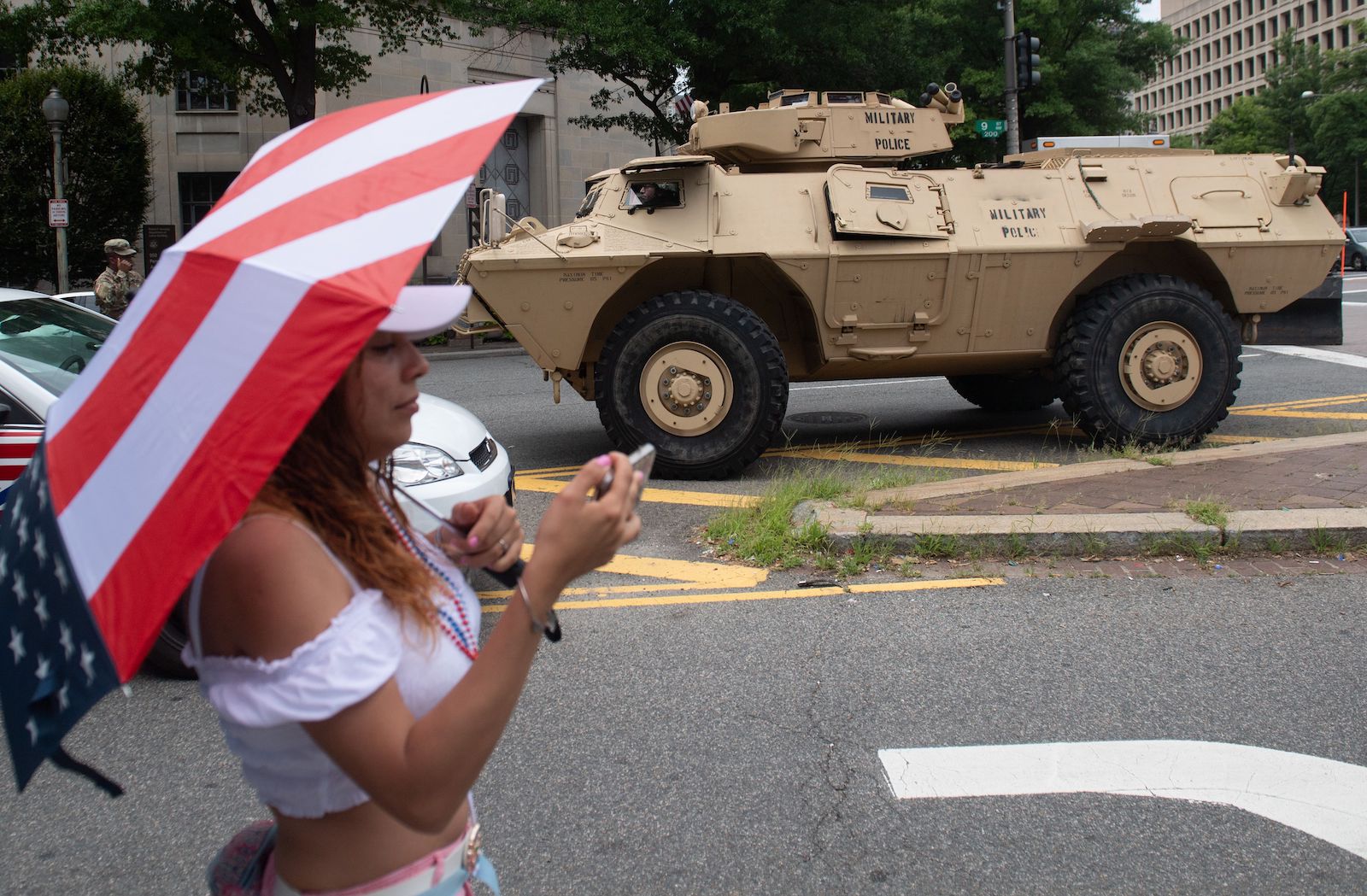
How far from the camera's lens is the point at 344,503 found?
154 centimetres

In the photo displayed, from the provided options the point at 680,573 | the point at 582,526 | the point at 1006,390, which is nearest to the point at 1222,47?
the point at 1006,390

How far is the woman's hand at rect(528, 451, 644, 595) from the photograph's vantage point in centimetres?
143

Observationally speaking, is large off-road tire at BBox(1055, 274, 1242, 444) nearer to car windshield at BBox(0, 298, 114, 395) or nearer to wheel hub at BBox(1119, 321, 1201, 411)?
wheel hub at BBox(1119, 321, 1201, 411)

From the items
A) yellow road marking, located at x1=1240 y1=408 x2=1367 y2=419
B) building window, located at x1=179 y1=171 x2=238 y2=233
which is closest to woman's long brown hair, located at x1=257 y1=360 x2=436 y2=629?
yellow road marking, located at x1=1240 y1=408 x2=1367 y2=419

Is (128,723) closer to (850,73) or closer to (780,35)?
(780,35)

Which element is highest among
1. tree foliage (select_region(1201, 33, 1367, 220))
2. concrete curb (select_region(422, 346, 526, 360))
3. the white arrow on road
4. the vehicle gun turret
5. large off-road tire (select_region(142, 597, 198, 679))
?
tree foliage (select_region(1201, 33, 1367, 220))

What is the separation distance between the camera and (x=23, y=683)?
139cm

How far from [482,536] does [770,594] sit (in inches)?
143

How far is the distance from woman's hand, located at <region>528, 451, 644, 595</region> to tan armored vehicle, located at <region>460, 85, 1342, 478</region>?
6.31m

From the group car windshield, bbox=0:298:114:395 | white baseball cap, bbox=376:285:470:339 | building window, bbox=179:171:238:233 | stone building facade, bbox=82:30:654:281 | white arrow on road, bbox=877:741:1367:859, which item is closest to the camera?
white baseball cap, bbox=376:285:470:339

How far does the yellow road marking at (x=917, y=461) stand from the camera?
8.17 metres

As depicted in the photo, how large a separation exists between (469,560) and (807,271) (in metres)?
6.31

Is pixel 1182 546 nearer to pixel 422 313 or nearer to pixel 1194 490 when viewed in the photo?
pixel 1194 490

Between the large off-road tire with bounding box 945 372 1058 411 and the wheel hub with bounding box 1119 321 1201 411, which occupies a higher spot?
the wheel hub with bounding box 1119 321 1201 411
